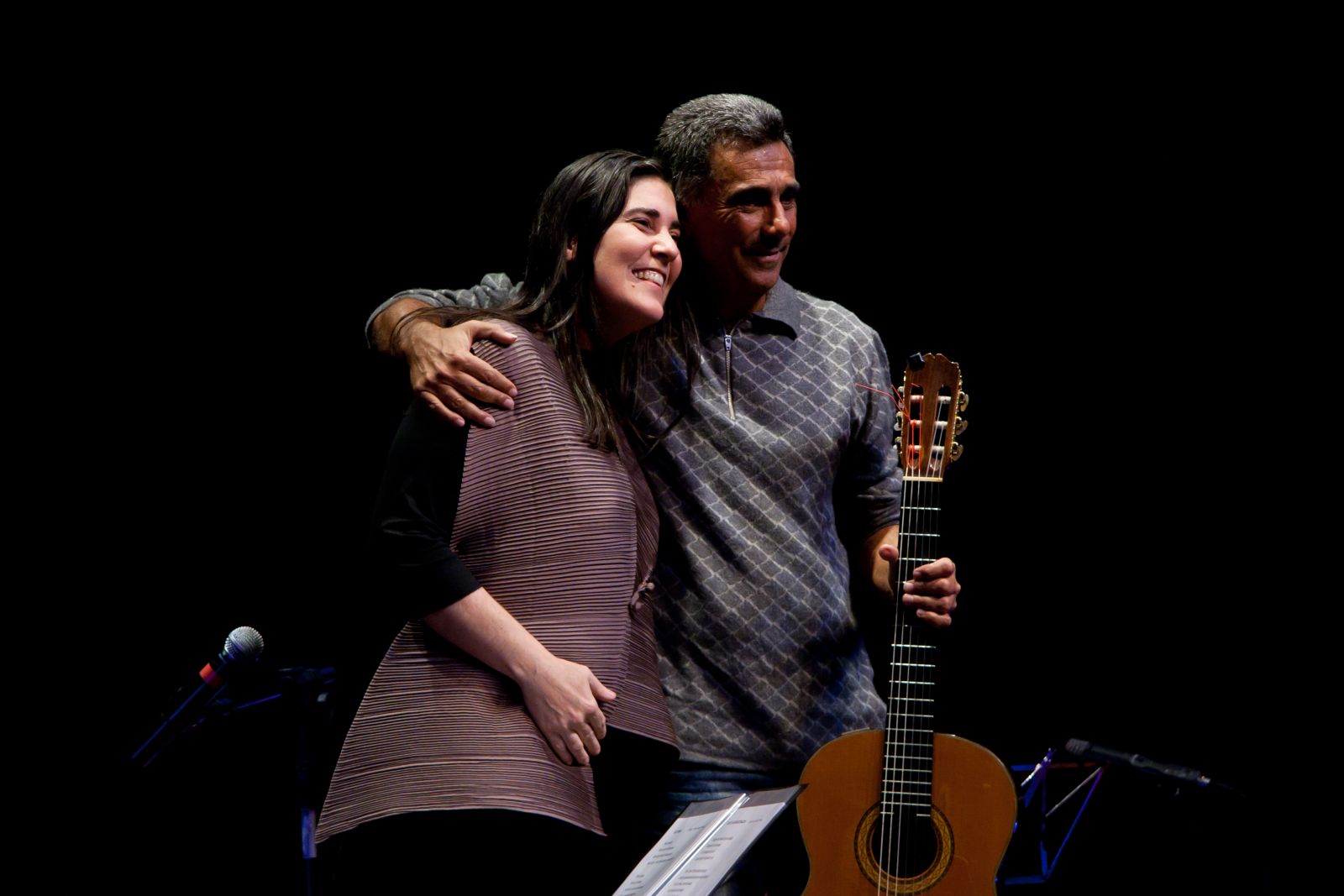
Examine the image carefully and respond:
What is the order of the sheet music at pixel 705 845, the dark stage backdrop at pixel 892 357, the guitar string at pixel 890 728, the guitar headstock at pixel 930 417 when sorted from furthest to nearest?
the dark stage backdrop at pixel 892 357, the guitar headstock at pixel 930 417, the guitar string at pixel 890 728, the sheet music at pixel 705 845

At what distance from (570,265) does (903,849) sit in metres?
1.14

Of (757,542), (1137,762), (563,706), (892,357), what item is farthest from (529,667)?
(892,357)

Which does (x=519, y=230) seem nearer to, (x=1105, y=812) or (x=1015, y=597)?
(x=1015, y=597)

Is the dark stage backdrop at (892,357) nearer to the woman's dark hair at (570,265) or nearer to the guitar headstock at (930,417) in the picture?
the guitar headstock at (930,417)

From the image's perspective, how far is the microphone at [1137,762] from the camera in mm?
2312

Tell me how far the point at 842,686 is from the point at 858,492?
15.5 inches

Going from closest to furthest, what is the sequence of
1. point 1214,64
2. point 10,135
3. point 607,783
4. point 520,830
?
point 520,830, point 607,783, point 10,135, point 1214,64

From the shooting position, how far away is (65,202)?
2848 mm

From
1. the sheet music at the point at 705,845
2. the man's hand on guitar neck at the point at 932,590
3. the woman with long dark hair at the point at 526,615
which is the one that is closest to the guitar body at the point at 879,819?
the man's hand on guitar neck at the point at 932,590

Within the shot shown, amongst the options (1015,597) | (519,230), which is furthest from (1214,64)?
(519,230)

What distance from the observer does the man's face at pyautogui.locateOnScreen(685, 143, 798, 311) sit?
7.52ft

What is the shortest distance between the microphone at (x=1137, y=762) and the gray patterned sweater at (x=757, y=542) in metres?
0.48

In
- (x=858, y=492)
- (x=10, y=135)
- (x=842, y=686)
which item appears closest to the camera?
(x=842, y=686)

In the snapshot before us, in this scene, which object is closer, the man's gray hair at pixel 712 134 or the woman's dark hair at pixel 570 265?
the woman's dark hair at pixel 570 265
